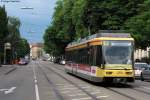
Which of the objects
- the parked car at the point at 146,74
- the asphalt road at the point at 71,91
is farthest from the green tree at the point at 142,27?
the asphalt road at the point at 71,91

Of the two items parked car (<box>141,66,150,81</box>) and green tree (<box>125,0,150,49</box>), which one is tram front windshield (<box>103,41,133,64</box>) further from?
green tree (<box>125,0,150,49</box>)

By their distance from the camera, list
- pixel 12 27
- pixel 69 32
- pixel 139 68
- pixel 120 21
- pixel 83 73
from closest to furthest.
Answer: pixel 83 73
pixel 139 68
pixel 120 21
pixel 69 32
pixel 12 27

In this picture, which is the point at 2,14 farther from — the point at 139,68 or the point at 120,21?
the point at 139,68

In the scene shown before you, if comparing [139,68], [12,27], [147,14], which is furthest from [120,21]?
[12,27]

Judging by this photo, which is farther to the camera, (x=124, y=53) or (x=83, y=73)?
(x=83, y=73)

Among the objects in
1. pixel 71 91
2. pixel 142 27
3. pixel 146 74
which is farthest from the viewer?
pixel 142 27

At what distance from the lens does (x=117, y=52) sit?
30609 mm

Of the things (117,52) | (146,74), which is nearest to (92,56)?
(117,52)

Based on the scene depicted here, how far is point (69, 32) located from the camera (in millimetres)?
109625

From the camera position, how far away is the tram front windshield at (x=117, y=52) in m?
30.3

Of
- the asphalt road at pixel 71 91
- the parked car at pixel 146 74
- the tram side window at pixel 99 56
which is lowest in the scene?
the asphalt road at pixel 71 91

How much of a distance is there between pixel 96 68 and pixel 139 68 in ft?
47.5

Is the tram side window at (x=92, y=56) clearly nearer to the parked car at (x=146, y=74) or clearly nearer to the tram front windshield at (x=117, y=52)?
the tram front windshield at (x=117, y=52)

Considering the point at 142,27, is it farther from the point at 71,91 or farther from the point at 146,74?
the point at 71,91
